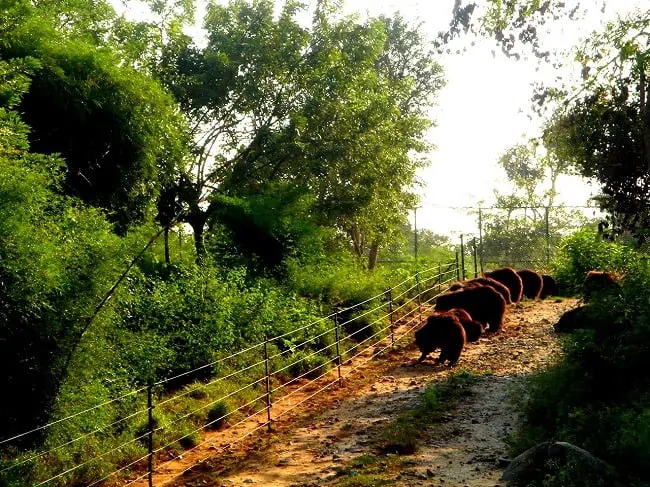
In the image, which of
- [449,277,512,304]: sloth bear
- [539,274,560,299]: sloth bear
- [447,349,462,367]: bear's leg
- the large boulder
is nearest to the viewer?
the large boulder

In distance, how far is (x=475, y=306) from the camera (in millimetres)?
14992

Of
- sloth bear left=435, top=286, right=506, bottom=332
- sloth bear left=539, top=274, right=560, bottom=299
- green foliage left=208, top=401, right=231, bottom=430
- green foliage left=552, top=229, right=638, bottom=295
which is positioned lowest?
green foliage left=208, top=401, right=231, bottom=430

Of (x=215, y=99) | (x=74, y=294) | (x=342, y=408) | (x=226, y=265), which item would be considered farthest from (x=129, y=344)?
(x=215, y=99)

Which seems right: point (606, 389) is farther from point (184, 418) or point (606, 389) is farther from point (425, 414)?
point (184, 418)

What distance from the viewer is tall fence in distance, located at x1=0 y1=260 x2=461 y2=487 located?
7105 mm

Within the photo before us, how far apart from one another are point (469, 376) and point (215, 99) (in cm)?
1123

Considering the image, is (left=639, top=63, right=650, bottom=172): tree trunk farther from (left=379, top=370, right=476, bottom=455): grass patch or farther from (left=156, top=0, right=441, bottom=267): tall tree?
(left=156, top=0, right=441, bottom=267): tall tree

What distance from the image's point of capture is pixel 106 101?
39.4 ft

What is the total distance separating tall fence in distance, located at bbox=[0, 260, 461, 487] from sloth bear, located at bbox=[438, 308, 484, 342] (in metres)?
1.63

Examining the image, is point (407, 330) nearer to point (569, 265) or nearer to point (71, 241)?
point (569, 265)

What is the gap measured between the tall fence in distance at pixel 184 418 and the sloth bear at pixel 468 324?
1.63 meters

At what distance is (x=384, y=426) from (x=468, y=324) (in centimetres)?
520

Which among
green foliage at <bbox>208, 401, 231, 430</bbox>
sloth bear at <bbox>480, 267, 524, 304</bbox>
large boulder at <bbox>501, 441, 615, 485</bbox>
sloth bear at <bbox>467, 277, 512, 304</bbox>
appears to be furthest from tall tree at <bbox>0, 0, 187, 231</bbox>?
sloth bear at <bbox>480, 267, 524, 304</bbox>

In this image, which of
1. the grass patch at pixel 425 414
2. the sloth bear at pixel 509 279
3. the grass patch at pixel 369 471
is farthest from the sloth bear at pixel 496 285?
the grass patch at pixel 369 471
